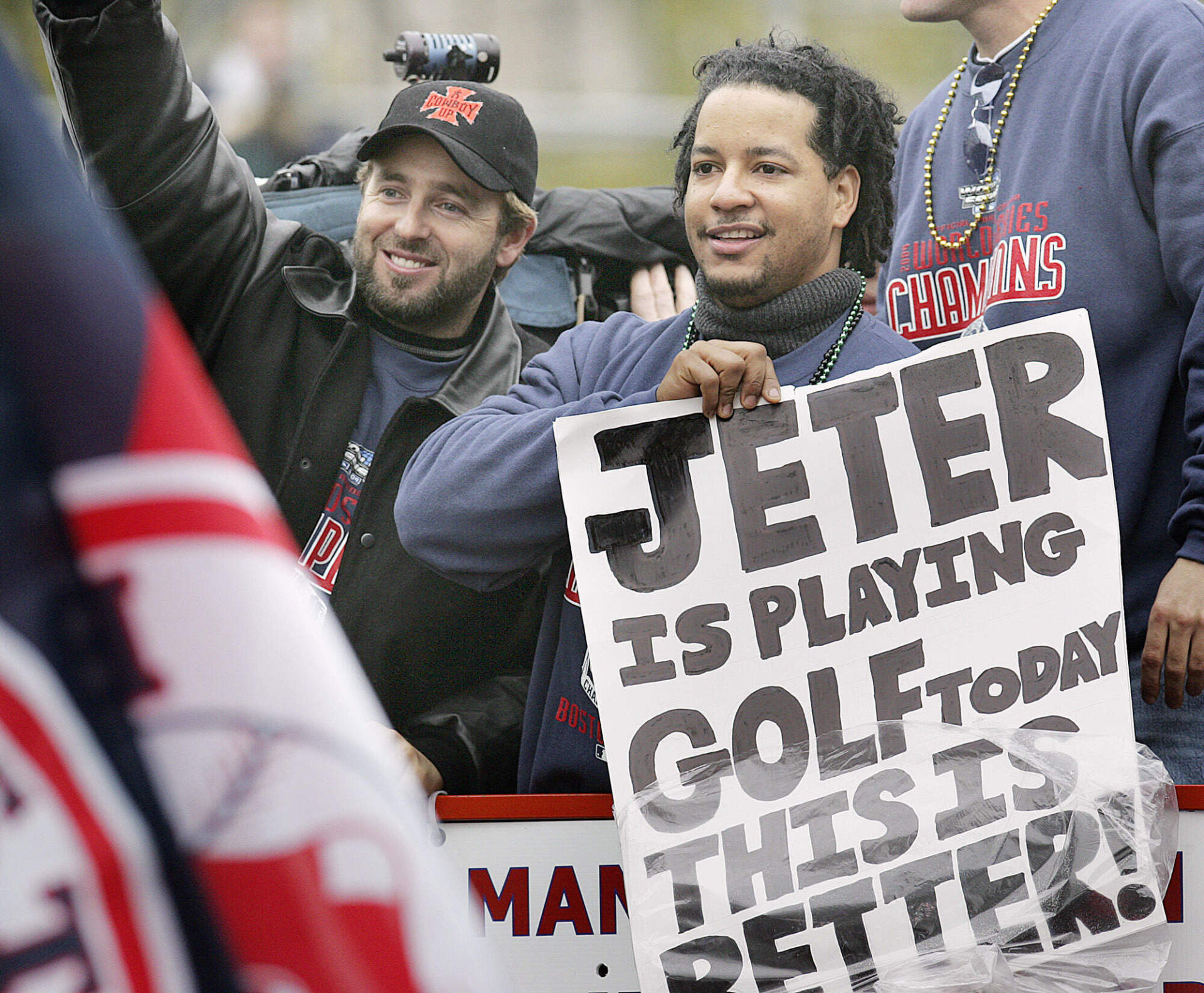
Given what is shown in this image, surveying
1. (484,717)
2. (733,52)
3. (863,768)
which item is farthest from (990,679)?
(733,52)

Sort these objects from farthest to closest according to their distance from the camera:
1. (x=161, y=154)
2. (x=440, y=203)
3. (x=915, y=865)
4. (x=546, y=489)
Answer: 1. (x=440, y=203)
2. (x=161, y=154)
3. (x=546, y=489)
4. (x=915, y=865)

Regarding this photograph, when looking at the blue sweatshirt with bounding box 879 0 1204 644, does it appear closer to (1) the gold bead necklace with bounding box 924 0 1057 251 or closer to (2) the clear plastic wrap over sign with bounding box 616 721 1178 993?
(1) the gold bead necklace with bounding box 924 0 1057 251

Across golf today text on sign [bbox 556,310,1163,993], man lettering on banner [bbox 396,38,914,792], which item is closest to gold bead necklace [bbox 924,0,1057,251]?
man lettering on banner [bbox 396,38,914,792]

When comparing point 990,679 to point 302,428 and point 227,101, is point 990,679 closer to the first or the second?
point 302,428

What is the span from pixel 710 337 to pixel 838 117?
406 mm

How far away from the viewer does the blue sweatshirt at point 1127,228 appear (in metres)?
2.02

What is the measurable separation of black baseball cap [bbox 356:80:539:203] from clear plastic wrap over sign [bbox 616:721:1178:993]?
1.09 metres

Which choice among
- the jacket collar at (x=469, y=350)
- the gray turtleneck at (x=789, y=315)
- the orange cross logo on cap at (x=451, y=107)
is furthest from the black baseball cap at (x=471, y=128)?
the gray turtleneck at (x=789, y=315)

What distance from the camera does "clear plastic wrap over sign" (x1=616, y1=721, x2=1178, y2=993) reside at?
1744mm

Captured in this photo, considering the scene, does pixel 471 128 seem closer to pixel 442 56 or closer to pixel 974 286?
pixel 442 56

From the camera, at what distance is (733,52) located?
2.17 m

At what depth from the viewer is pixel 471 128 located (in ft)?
7.54

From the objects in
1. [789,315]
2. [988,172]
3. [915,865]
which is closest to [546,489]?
[789,315]

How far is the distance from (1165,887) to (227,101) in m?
1.90
